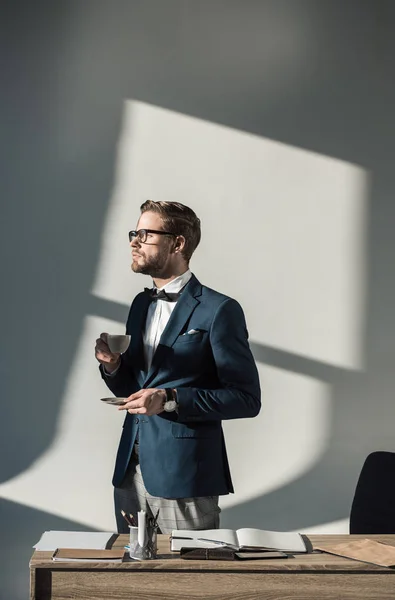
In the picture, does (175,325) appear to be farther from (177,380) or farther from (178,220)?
(178,220)

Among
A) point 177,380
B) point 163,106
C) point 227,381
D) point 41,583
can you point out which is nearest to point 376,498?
point 227,381

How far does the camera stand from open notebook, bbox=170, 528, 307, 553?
203cm

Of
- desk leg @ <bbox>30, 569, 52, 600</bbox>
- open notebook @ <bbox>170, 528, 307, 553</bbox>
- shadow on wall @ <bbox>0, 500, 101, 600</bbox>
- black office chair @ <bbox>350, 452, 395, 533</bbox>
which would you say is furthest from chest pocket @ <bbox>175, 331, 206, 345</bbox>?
shadow on wall @ <bbox>0, 500, 101, 600</bbox>

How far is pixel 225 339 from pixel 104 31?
2.42m

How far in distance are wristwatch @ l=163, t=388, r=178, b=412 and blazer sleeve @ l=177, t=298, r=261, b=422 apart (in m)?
0.01

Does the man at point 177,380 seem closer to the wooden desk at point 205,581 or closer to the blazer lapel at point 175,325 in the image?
the blazer lapel at point 175,325

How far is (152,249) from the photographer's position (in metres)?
2.58

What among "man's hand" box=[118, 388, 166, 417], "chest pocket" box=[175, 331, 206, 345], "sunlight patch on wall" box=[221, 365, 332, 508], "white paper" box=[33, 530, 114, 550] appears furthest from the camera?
"sunlight patch on wall" box=[221, 365, 332, 508]

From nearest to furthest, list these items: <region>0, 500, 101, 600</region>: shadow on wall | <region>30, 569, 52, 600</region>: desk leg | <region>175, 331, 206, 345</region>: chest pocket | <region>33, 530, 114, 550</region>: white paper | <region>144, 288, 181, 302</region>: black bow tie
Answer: <region>30, 569, 52, 600</region>: desk leg
<region>33, 530, 114, 550</region>: white paper
<region>175, 331, 206, 345</region>: chest pocket
<region>144, 288, 181, 302</region>: black bow tie
<region>0, 500, 101, 600</region>: shadow on wall

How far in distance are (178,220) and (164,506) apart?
907mm

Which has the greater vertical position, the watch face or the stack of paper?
the watch face

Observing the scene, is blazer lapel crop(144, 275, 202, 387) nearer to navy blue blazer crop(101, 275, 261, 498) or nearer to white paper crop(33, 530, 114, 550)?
navy blue blazer crop(101, 275, 261, 498)

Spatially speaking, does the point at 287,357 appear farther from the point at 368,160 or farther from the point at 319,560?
the point at 319,560

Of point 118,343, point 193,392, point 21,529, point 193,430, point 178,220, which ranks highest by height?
point 178,220
